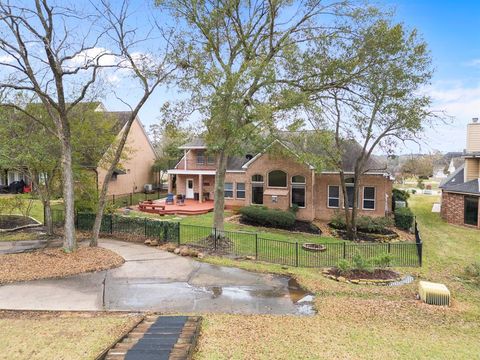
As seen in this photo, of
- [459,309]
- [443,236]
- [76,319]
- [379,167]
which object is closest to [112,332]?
[76,319]

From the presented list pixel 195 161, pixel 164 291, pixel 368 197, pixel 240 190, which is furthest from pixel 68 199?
pixel 368 197

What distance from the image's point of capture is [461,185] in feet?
85.1

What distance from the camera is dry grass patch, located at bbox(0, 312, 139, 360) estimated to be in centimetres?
692

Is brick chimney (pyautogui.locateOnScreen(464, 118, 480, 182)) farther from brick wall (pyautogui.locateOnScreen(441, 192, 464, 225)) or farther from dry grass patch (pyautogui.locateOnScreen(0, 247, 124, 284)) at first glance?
dry grass patch (pyautogui.locateOnScreen(0, 247, 124, 284))

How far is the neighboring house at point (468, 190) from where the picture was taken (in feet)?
81.6

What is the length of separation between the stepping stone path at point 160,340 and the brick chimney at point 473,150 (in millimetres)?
25166

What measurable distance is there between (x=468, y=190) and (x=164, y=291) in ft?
75.9

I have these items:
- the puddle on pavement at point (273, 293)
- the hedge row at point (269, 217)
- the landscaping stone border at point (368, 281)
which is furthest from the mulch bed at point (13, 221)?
the landscaping stone border at point (368, 281)

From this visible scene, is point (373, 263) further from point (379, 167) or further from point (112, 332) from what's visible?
point (379, 167)

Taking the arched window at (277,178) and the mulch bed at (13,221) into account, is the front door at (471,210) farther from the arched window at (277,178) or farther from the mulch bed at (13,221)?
the mulch bed at (13,221)

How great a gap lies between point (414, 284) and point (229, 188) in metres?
19.3

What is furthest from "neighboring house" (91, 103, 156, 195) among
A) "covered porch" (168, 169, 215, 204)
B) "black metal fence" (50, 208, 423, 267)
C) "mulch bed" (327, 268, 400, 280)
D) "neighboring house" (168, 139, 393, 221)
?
"mulch bed" (327, 268, 400, 280)

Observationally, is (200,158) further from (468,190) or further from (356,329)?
(356,329)

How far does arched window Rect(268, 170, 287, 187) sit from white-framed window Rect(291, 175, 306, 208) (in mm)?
710
